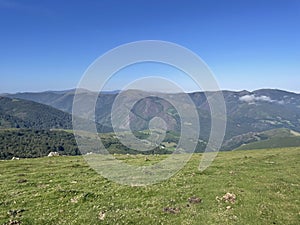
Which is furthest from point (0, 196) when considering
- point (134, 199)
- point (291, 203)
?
point (291, 203)

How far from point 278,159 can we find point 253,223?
29175 millimetres

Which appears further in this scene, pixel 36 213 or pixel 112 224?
pixel 36 213

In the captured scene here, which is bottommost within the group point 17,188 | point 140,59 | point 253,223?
point 17,188

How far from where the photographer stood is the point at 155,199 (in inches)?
876

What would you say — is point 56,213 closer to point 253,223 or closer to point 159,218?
point 159,218

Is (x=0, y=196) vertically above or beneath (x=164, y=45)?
beneath

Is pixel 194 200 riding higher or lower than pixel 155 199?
higher

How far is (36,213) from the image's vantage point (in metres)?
19.1

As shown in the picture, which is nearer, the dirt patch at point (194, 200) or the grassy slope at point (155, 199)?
the grassy slope at point (155, 199)

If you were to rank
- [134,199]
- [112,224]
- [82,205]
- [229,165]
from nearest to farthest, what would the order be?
1. [112,224]
2. [82,205]
3. [134,199]
4. [229,165]

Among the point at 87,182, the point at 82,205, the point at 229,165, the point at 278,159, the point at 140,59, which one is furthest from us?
the point at 278,159

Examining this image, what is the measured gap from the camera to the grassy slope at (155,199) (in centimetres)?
1858

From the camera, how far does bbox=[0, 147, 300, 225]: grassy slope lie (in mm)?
18578

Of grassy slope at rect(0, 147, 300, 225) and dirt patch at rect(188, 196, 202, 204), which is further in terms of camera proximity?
dirt patch at rect(188, 196, 202, 204)
